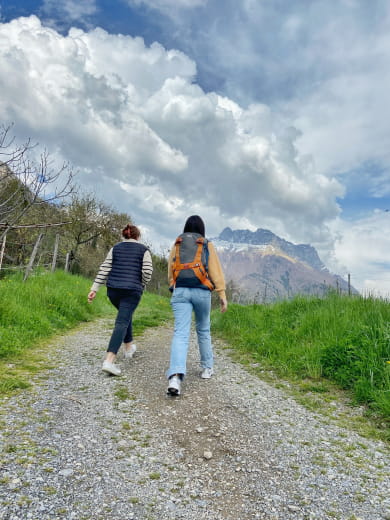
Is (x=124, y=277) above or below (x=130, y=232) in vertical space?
below

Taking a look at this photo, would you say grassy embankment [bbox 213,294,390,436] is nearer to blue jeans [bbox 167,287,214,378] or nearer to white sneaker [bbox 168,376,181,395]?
blue jeans [bbox 167,287,214,378]

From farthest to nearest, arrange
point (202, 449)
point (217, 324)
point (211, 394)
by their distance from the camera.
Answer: point (217, 324) < point (211, 394) < point (202, 449)

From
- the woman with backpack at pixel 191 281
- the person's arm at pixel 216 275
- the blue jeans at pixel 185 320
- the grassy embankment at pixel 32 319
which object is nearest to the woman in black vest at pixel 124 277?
the woman with backpack at pixel 191 281

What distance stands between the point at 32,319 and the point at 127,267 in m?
3.08

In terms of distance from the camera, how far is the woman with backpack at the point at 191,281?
446 centimetres

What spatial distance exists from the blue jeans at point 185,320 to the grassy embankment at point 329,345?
1.50 meters

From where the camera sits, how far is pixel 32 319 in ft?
22.6

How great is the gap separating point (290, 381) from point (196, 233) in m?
2.54

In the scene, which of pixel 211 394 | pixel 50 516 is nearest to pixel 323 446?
pixel 211 394

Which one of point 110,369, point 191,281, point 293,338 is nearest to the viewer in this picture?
point 191,281

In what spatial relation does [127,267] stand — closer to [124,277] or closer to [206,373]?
[124,277]

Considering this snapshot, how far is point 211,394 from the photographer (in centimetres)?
421

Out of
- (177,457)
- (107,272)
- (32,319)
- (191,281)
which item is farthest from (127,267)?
(32,319)

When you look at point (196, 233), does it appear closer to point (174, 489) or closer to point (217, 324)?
point (174, 489)
